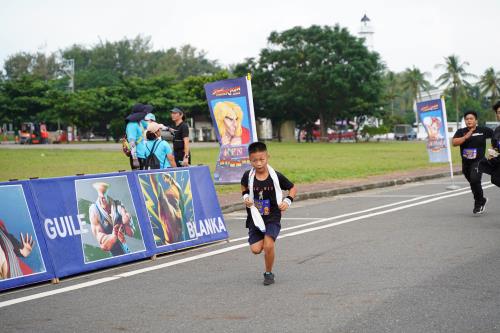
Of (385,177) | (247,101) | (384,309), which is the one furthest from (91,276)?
(385,177)

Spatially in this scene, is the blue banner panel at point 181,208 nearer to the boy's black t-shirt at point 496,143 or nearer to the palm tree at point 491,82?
the boy's black t-shirt at point 496,143

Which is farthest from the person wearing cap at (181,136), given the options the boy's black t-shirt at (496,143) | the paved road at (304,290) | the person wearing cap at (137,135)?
the boy's black t-shirt at (496,143)

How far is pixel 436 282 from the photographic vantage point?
6953 millimetres

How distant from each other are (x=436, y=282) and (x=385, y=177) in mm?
16248

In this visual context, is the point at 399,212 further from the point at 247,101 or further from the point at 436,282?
the point at 436,282

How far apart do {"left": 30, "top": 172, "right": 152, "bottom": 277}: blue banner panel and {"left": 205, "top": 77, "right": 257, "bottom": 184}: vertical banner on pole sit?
773 centimetres

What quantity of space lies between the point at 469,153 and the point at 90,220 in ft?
23.6

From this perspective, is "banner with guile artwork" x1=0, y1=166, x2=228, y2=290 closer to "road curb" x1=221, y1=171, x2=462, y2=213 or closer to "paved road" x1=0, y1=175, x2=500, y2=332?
"paved road" x1=0, y1=175, x2=500, y2=332

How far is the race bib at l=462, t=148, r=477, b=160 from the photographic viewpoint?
Result: 12.7 m

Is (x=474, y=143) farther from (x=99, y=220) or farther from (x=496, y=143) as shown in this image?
(x=99, y=220)

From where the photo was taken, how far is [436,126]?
2195 cm

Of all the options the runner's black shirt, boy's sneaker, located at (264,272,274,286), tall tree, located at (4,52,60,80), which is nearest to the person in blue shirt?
the runner's black shirt

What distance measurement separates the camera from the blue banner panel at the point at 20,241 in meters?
7.16

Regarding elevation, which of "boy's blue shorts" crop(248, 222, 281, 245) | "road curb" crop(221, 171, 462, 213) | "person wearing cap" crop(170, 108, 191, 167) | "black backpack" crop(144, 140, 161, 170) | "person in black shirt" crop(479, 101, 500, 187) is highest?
"person wearing cap" crop(170, 108, 191, 167)
